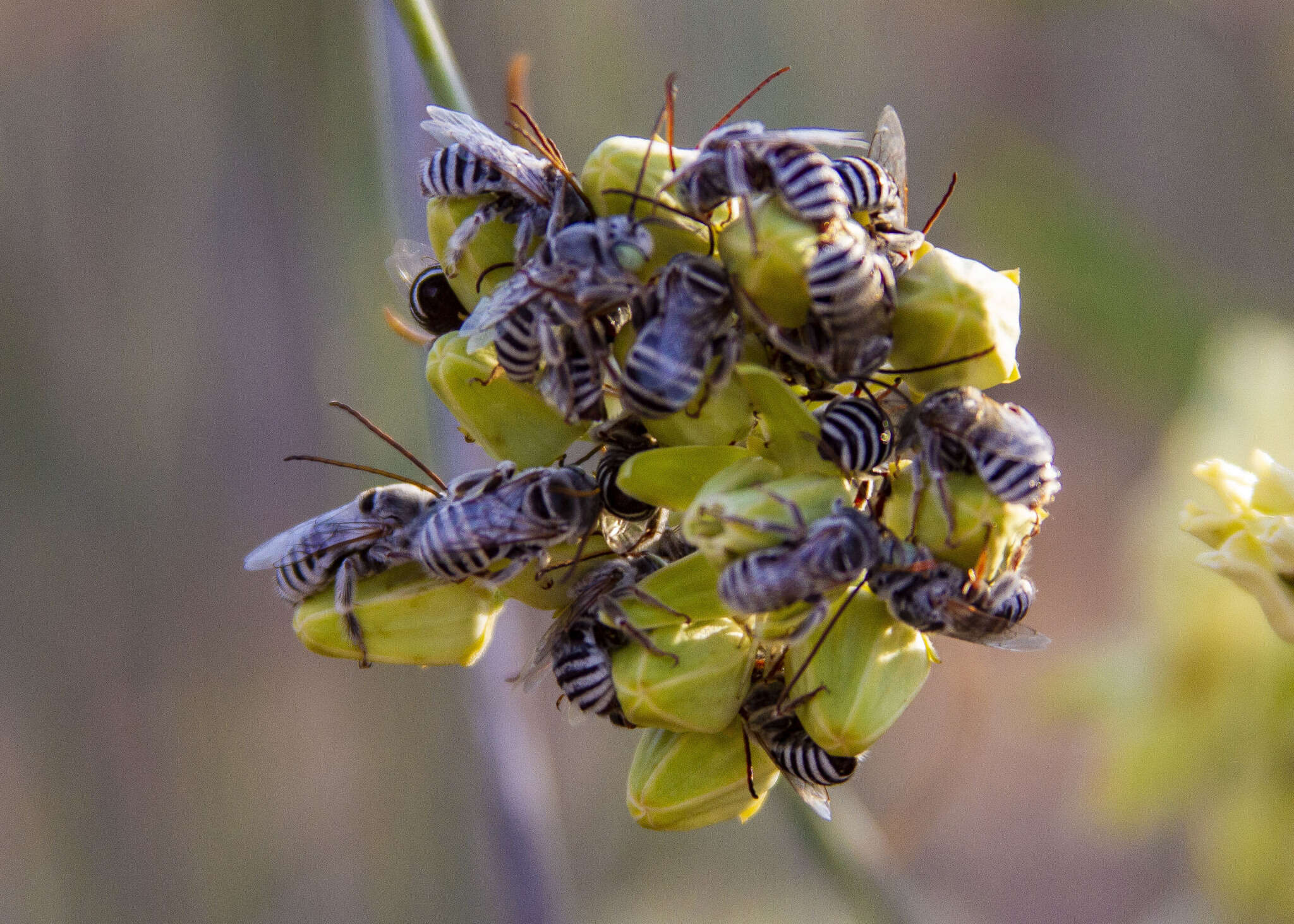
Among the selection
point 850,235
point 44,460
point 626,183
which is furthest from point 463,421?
point 44,460

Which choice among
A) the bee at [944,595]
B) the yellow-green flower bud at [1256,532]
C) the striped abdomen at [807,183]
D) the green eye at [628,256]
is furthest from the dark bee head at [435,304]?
the yellow-green flower bud at [1256,532]

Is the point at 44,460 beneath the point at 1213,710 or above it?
above

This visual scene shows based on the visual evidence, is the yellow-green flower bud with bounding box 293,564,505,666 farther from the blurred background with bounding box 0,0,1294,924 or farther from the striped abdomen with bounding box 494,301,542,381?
the blurred background with bounding box 0,0,1294,924

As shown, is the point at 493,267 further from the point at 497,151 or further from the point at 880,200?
the point at 880,200

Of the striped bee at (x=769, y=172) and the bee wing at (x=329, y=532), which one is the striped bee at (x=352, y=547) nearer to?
the bee wing at (x=329, y=532)

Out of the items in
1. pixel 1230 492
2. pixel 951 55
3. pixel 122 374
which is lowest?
pixel 1230 492

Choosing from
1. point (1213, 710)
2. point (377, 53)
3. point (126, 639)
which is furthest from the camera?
point (126, 639)

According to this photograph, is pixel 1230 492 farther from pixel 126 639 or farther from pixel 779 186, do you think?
pixel 126 639

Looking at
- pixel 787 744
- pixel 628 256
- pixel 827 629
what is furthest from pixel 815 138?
pixel 787 744
